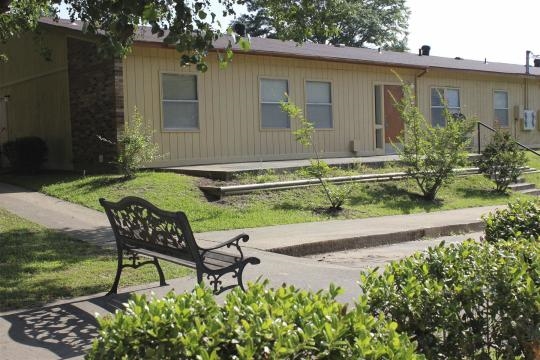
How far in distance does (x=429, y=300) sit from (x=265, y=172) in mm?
11488

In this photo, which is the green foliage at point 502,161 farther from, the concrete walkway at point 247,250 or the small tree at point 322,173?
the small tree at point 322,173

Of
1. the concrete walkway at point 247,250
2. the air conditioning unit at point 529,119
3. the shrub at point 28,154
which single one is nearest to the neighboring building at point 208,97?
the shrub at point 28,154

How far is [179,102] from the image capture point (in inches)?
648

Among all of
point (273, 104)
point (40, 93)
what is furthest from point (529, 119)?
point (40, 93)

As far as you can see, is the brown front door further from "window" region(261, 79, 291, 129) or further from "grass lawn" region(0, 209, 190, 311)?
"grass lawn" region(0, 209, 190, 311)

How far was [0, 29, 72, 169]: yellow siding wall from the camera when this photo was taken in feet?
59.4

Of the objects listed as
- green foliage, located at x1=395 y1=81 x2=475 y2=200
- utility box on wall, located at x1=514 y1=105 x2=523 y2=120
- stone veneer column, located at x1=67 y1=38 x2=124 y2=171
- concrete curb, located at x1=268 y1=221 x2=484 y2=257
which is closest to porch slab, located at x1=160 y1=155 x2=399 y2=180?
stone veneer column, located at x1=67 y1=38 x2=124 y2=171

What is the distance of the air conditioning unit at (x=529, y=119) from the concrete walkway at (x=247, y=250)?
13.7 m

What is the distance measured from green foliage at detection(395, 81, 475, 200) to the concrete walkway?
45.1 inches

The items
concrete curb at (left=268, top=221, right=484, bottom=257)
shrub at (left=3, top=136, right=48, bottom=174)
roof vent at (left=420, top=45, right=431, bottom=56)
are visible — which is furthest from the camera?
roof vent at (left=420, top=45, right=431, bottom=56)

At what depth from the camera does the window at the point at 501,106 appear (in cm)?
2494

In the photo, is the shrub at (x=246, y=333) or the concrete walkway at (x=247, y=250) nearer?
the shrub at (x=246, y=333)

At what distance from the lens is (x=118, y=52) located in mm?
6906

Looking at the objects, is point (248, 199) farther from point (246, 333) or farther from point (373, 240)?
point (246, 333)
